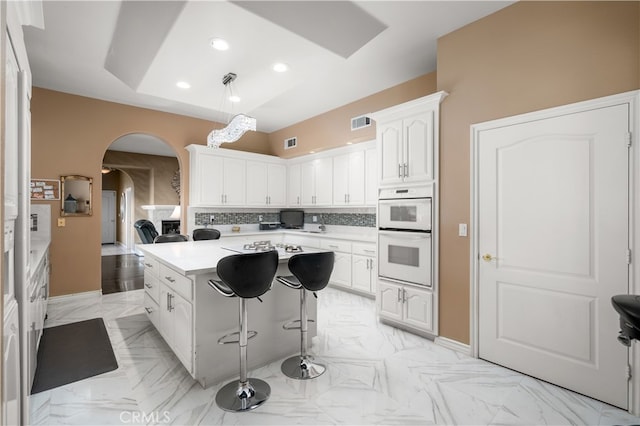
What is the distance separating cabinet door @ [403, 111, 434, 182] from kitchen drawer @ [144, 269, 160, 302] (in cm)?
276

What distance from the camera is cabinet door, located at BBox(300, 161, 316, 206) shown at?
5.88 meters

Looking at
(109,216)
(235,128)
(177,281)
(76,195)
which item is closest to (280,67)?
(235,128)

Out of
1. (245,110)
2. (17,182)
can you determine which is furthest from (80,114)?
(17,182)

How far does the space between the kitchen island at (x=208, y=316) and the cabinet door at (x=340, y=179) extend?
2.59 meters

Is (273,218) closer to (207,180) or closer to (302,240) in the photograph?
(302,240)

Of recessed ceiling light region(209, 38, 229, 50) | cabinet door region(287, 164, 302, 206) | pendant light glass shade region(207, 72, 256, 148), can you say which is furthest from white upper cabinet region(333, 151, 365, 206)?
Result: recessed ceiling light region(209, 38, 229, 50)

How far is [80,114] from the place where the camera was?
180 inches

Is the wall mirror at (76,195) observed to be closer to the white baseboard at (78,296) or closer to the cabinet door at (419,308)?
the white baseboard at (78,296)

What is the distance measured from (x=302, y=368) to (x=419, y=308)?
4.49ft

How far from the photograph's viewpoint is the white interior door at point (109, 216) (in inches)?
440

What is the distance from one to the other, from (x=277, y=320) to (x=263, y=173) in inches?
158

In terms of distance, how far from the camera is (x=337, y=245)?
197 inches

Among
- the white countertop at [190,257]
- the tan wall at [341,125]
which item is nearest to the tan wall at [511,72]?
the tan wall at [341,125]

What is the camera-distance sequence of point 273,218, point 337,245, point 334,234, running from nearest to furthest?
point 337,245, point 334,234, point 273,218
